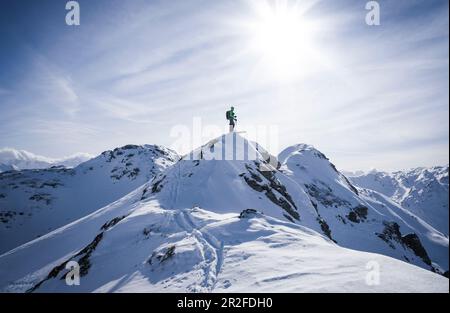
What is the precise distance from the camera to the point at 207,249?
18047mm

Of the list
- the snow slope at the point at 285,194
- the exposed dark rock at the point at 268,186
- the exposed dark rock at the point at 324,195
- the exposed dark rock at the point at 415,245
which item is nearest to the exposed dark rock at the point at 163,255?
the snow slope at the point at 285,194

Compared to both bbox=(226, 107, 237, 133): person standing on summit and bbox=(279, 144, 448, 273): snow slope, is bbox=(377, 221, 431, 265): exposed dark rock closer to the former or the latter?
bbox=(279, 144, 448, 273): snow slope

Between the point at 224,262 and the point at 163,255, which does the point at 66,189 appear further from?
the point at 224,262

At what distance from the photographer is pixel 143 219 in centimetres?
2606

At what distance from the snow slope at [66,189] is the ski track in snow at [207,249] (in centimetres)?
7723

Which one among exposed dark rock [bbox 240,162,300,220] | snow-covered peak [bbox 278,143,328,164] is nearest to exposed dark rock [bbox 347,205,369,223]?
snow-covered peak [bbox 278,143,328,164]

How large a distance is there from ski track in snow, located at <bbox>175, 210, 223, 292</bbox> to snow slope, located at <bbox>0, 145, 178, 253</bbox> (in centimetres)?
7723

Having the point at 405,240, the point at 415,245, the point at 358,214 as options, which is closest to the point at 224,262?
the point at 358,214

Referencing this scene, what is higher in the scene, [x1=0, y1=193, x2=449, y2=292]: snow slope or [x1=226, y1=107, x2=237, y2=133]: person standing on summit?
[x1=226, y1=107, x2=237, y2=133]: person standing on summit

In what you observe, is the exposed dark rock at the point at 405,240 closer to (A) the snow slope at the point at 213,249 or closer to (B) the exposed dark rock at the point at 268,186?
(A) the snow slope at the point at 213,249

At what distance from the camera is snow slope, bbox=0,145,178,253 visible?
8350 cm
